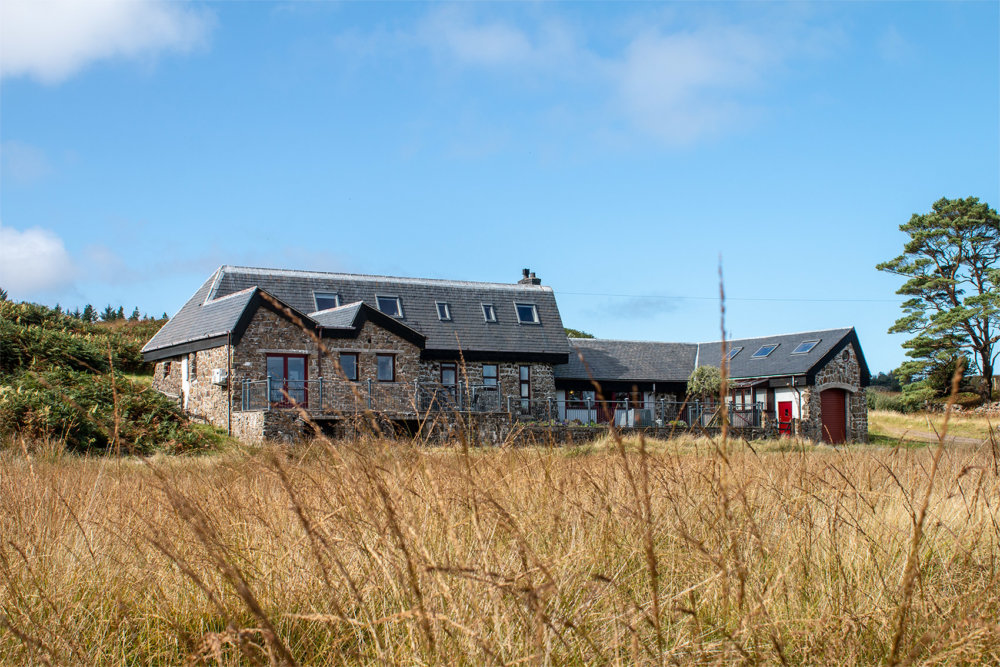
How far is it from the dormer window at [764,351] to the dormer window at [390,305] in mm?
13807

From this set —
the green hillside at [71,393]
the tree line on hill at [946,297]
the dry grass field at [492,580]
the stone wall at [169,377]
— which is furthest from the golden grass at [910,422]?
the dry grass field at [492,580]

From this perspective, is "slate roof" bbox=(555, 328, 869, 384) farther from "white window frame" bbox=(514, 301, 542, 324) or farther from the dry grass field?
the dry grass field

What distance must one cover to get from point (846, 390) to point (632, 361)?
25.2 ft

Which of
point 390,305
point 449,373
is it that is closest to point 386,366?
point 449,373

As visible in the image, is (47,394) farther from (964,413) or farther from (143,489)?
(964,413)

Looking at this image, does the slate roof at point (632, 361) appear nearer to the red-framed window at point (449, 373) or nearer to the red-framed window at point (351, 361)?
the red-framed window at point (449, 373)


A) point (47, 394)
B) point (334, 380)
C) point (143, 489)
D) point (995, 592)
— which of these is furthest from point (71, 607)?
point (334, 380)

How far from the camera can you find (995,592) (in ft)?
10.2

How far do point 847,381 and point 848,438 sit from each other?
2.03 m

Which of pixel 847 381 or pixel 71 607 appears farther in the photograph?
pixel 847 381

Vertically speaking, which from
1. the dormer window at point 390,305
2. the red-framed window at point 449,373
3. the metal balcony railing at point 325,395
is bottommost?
the metal balcony railing at point 325,395

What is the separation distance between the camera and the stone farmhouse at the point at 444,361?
21.8 meters

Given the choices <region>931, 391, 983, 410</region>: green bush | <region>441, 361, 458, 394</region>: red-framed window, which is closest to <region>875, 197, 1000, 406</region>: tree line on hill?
<region>931, 391, 983, 410</region>: green bush

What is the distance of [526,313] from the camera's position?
2956 cm
